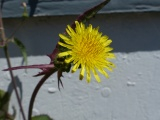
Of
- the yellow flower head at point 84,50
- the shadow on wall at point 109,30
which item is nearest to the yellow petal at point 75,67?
the yellow flower head at point 84,50

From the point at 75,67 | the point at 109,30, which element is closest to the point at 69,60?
the point at 75,67

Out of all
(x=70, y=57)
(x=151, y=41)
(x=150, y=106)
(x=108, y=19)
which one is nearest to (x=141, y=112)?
(x=150, y=106)

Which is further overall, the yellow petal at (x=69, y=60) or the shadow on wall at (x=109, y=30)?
the shadow on wall at (x=109, y=30)

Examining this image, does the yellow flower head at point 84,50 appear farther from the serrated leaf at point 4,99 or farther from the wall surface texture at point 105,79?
the serrated leaf at point 4,99

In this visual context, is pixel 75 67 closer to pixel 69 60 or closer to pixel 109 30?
pixel 69 60

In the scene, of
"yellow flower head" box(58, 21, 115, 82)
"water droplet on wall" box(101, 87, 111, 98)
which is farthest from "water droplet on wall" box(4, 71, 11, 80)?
"yellow flower head" box(58, 21, 115, 82)

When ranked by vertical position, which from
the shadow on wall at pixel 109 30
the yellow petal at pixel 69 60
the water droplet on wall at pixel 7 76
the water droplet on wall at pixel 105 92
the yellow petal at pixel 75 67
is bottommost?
the water droplet on wall at pixel 105 92

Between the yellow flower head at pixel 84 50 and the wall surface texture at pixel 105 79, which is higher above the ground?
→ the yellow flower head at pixel 84 50
